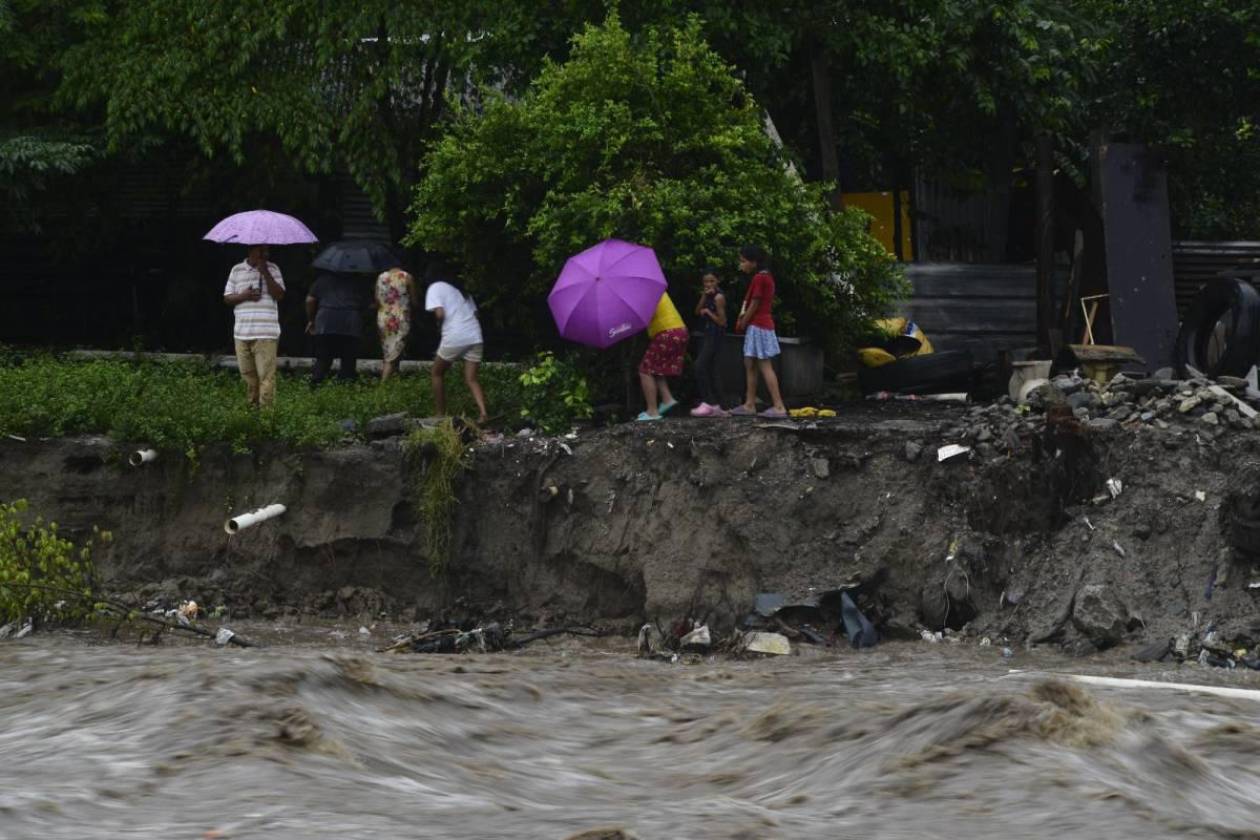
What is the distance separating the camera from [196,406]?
15.5 m

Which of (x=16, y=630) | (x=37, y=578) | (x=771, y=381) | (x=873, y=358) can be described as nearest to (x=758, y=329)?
(x=771, y=381)

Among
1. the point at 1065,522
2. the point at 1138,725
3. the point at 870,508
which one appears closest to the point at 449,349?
the point at 870,508

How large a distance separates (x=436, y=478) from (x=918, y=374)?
443 cm

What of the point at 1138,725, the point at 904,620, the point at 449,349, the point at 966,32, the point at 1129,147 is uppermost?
the point at 966,32

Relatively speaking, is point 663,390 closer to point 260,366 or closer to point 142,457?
point 260,366

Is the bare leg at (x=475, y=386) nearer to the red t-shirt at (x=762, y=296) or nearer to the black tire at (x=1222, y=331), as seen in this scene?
the red t-shirt at (x=762, y=296)

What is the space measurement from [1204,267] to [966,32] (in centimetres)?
349

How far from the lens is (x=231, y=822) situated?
5.05 meters

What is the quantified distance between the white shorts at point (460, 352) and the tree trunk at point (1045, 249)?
6.05m

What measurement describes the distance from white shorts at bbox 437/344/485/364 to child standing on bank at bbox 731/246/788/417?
2168mm

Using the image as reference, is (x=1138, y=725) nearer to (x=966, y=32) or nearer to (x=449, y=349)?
(x=449, y=349)

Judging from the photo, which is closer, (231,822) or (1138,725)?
(231,822)

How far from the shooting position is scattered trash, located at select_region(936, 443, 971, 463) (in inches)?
542

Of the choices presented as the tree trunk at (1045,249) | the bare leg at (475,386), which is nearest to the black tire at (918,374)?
the tree trunk at (1045,249)
